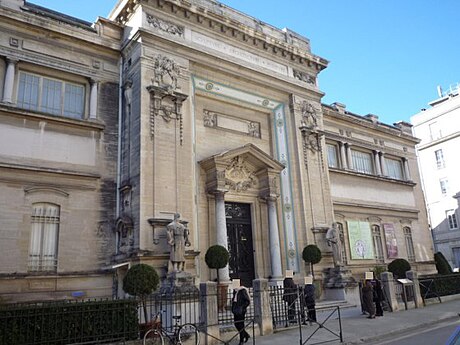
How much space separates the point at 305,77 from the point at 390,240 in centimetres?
1133

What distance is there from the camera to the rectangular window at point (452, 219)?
37844mm

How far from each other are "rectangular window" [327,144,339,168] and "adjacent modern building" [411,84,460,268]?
18.9 metres

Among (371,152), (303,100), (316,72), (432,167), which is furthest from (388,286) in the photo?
(432,167)

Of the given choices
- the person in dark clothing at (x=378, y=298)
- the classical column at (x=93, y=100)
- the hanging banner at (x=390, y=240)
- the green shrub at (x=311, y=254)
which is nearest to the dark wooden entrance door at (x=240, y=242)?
the green shrub at (x=311, y=254)

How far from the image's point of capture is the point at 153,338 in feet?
32.3

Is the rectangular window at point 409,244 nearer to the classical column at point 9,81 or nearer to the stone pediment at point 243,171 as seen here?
the stone pediment at point 243,171

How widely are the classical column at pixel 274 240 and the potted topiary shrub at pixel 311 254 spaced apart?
113cm

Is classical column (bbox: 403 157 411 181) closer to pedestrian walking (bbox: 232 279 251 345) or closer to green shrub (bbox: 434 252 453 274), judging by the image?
green shrub (bbox: 434 252 453 274)

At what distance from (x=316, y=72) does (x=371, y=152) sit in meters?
7.99

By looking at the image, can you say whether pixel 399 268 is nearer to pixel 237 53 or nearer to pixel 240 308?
pixel 240 308

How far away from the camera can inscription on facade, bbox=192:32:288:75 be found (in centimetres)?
1789

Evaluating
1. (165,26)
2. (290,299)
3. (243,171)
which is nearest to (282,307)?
(290,299)

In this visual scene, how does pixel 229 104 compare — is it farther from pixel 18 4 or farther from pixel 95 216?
pixel 18 4

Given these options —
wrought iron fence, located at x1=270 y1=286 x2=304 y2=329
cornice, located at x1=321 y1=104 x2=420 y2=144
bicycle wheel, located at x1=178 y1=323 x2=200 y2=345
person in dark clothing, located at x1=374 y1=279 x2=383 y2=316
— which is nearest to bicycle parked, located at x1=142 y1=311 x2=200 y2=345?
bicycle wheel, located at x1=178 y1=323 x2=200 y2=345
